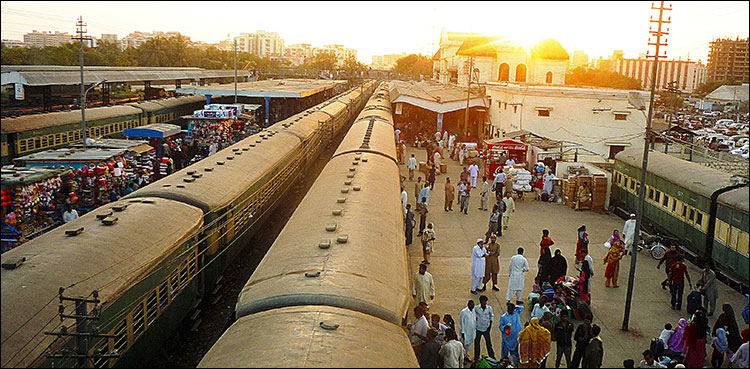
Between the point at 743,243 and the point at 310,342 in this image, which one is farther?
the point at 743,243

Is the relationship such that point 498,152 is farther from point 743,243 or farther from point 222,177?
point 222,177

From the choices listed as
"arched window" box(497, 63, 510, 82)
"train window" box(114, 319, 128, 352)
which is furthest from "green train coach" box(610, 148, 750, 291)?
"arched window" box(497, 63, 510, 82)

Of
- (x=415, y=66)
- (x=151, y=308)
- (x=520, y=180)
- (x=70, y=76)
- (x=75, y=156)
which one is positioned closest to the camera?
(x=151, y=308)

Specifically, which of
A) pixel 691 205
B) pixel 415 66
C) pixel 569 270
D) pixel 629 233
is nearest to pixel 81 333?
pixel 569 270

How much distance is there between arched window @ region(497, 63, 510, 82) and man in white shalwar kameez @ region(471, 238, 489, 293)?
1649 inches

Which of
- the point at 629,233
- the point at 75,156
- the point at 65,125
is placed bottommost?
the point at 629,233

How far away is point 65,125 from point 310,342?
21.9 m

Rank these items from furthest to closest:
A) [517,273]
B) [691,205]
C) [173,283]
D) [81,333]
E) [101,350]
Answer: [691,205]
[517,273]
[173,283]
[101,350]
[81,333]

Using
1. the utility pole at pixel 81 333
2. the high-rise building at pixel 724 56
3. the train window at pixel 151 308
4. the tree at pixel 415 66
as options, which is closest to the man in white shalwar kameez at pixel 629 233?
the high-rise building at pixel 724 56

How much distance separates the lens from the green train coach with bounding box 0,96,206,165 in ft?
65.8

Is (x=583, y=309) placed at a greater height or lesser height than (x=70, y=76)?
lesser

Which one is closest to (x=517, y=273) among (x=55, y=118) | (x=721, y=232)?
(x=721, y=232)

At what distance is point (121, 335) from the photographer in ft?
25.0

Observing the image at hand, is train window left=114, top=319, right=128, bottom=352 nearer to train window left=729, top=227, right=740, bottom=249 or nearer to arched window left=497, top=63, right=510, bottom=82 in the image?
train window left=729, top=227, right=740, bottom=249
